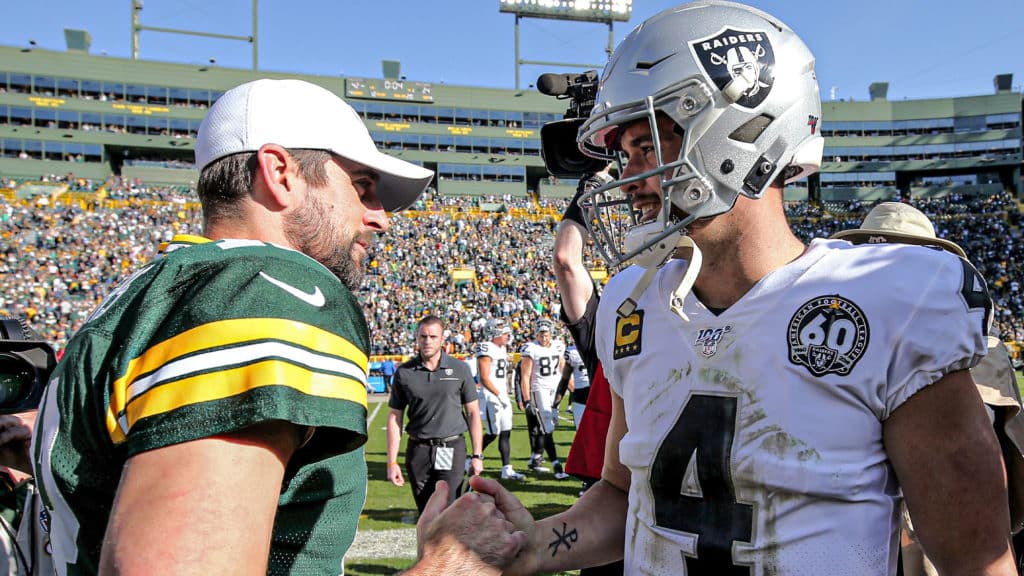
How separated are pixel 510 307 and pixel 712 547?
3097 cm

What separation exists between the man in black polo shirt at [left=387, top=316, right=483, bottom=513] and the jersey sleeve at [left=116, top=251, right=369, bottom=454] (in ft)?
18.7

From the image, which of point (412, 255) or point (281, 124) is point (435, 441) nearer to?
point (281, 124)

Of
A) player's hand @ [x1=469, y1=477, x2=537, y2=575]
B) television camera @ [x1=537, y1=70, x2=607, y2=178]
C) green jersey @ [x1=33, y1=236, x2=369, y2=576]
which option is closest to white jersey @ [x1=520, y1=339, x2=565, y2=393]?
television camera @ [x1=537, y1=70, x2=607, y2=178]

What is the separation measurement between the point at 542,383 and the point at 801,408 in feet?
30.8

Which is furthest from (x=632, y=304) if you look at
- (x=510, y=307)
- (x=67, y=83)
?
(x=67, y=83)

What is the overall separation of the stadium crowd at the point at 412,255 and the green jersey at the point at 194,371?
2362 centimetres

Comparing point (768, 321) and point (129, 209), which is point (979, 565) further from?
point (129, 209)

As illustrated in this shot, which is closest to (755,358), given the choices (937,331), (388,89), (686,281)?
(686,281)

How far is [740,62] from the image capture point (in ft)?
6.07

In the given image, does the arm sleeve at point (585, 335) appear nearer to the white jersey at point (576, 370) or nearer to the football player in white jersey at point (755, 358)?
the football player in white jersey at point (755, 358)

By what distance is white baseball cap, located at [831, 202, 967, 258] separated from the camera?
2.79 meters

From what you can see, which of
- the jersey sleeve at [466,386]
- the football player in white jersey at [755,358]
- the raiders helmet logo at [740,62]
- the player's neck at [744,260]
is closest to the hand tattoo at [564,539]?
the football player in white jersey at [755,358]

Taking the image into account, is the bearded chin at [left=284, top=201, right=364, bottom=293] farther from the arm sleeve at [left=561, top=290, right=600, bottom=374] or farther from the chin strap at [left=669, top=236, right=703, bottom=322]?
the arm sleeve at [left=561, top=290, right=600, bottom=374]

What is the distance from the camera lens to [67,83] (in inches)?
1738
